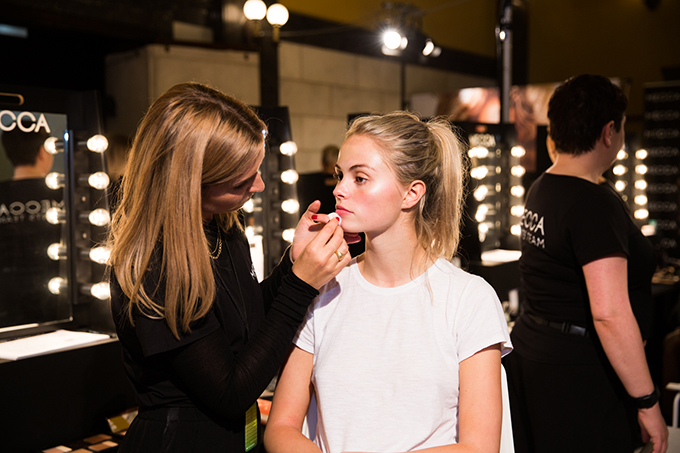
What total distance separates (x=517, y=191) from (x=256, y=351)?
2851 millimetres

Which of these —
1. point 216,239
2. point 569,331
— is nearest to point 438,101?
point 569,331

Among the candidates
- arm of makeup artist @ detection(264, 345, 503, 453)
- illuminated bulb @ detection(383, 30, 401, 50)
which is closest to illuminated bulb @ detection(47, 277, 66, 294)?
arm of makeup artist @ detection(264, 345, 503, 453)

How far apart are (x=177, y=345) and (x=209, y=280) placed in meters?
0.13

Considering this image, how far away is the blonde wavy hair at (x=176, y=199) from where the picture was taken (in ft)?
3.52

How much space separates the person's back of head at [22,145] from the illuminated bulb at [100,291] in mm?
439

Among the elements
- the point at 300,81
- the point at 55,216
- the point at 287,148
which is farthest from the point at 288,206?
the point at 300,81

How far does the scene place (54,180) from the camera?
1882mm

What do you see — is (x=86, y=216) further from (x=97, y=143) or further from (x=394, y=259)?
(x=394, y=259)

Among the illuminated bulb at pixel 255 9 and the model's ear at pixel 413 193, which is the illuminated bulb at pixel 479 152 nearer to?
the illuminated bulb at pixel 255 9

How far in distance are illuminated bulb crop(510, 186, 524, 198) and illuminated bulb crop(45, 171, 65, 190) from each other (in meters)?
2.61

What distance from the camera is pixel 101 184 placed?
1954mm

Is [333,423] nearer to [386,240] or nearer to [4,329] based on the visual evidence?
[386,240]

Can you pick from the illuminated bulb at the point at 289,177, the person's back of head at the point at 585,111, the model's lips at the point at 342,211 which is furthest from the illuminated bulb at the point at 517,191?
the model's lips at the point at 342,211

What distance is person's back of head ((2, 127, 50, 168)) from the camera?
1.73 meters
